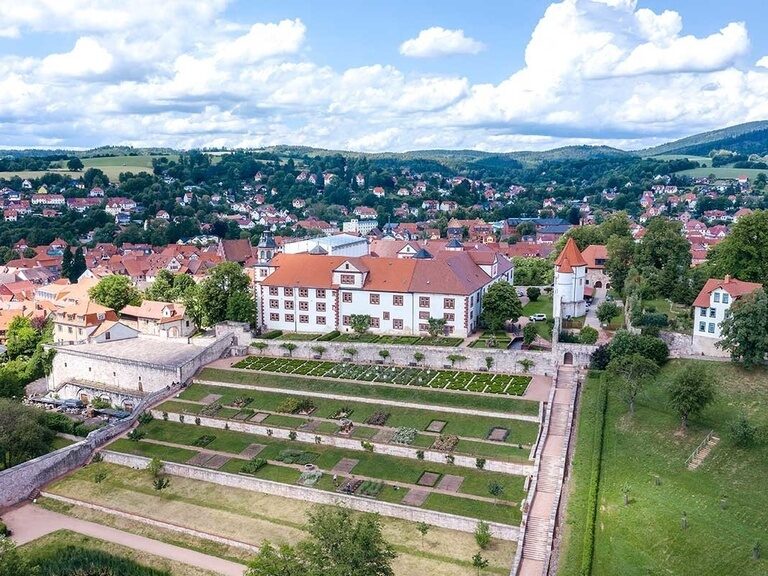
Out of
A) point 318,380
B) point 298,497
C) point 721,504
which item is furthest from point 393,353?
point 721,504

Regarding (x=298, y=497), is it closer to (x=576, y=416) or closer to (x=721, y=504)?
(x=576, y=416)

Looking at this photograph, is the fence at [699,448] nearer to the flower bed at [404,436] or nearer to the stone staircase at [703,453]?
the stone staircase at [703,453]

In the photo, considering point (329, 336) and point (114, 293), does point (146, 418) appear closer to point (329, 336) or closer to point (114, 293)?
point (329, 336)

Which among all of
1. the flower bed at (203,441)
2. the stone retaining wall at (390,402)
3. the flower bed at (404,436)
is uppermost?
the stone retaining wall at (390,402)

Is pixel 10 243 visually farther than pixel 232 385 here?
Yes

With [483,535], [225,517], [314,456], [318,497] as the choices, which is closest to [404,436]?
[314,456]

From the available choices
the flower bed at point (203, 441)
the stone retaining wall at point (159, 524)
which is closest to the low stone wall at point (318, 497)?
the flower bed at point (203, 441)
